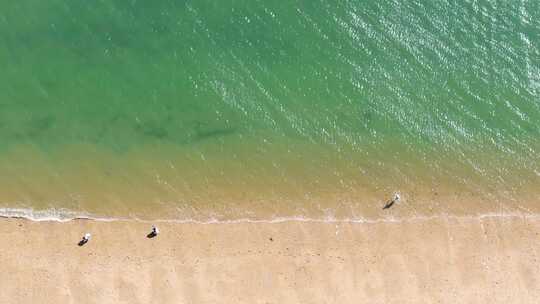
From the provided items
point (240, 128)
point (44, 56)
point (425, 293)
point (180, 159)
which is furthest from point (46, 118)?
point (425, 293)

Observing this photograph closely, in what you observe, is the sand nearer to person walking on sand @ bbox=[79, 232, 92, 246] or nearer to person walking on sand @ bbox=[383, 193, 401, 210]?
person walking on sand @ bbox=[79, 232, 92, 246]

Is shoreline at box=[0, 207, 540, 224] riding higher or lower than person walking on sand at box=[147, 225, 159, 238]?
higher

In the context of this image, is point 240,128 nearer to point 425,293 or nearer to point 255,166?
A: point 255,166

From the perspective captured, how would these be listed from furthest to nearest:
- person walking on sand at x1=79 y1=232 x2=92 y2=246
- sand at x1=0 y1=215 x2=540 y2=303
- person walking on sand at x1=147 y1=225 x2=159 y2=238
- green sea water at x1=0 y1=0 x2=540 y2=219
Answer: green sea water at x1=0 y1=0 x2=540 y2=219 → person walking on sand at x1=147 y1=225 x2=159 y2=238 → person walking on sand at x1=79 y1=232 x2=92 y2=246 → sand at x1=0 y1=215 x2=540 y2=303

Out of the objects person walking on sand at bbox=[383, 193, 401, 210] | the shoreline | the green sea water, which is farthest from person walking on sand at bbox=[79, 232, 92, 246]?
person walking on sand at bbox=[383, 193, 401, 210]

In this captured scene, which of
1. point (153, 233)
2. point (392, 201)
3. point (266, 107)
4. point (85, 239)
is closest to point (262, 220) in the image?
point (153, 233)

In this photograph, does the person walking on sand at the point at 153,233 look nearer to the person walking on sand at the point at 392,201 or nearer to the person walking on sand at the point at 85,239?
the person walking on sand at the point at 85,239
